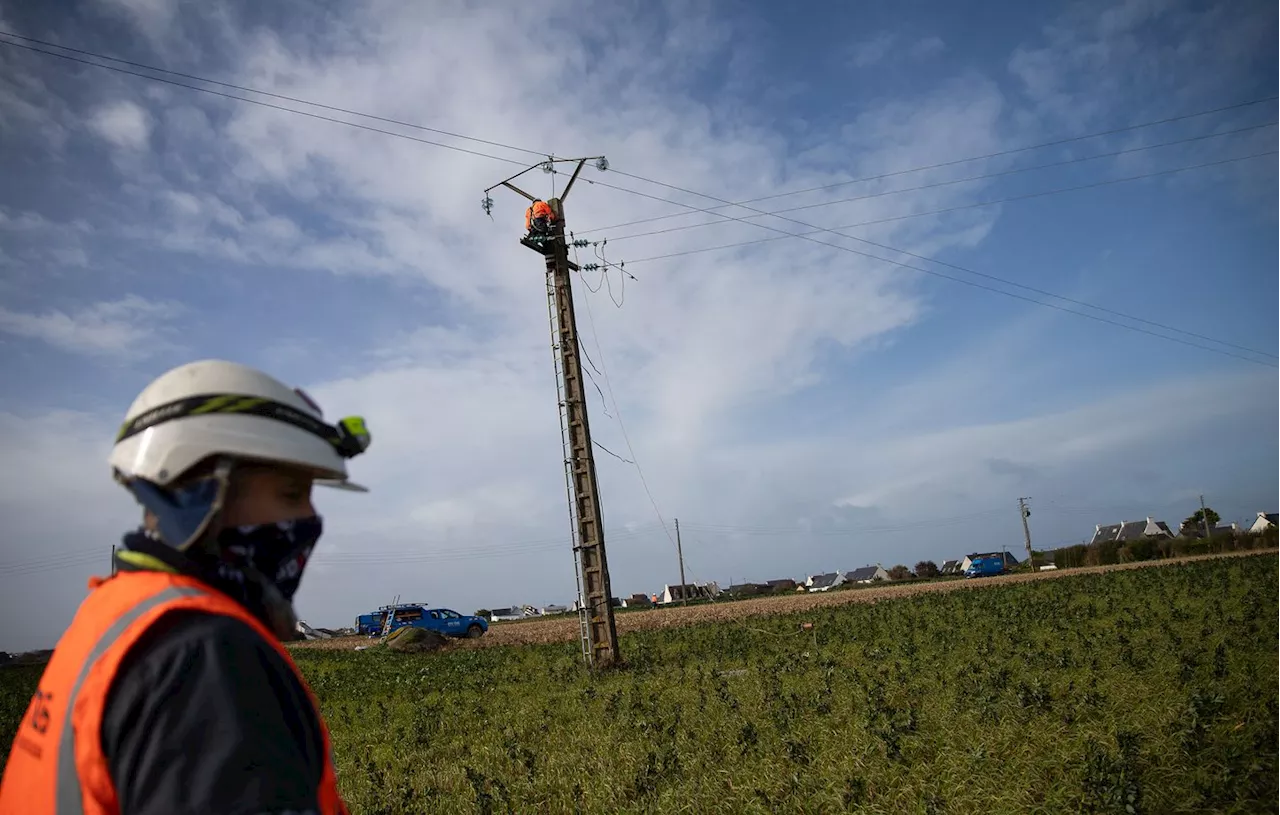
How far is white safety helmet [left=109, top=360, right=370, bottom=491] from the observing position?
6.35ft

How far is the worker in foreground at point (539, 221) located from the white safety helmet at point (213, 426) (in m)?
16.5

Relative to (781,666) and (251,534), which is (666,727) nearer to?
(781,666)

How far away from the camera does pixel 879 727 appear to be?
25.8ft

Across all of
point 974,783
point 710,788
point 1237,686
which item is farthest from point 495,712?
point 1237,686

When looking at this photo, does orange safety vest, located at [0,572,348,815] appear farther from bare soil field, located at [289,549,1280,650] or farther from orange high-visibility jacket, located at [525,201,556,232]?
bare soil field, located at [289,549,1280,650]

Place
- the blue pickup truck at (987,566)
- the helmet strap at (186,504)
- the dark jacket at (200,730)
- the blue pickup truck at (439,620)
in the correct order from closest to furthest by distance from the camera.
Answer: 1. the dark jacket at (200,730)
2. the helmet strap at (186,504)
3. the blue pickup truck at (439,620)
4. the blue pickup truck at (987,566)

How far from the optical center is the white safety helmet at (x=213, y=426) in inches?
76.2

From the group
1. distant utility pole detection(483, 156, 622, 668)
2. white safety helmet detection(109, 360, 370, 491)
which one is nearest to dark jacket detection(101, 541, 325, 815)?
white safety helmet detection(109, 360, 370, 491)

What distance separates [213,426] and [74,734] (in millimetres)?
719

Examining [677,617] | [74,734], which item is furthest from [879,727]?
[677,617]

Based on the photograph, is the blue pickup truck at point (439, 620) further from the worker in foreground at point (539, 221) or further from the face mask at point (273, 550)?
the face mask at point (273, 550)

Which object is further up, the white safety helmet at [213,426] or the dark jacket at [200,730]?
the white safety helmet at [213,426]

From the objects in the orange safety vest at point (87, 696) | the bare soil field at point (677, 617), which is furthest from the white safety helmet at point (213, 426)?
the bare soil field at point (677, 617)

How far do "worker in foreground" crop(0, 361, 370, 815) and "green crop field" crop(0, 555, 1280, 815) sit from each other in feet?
18.3
